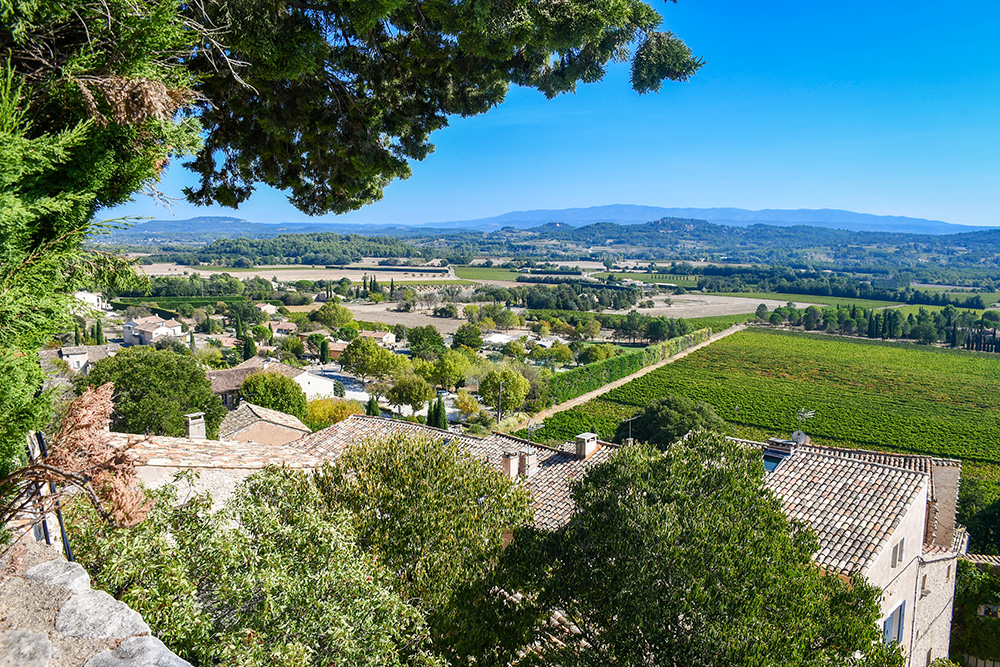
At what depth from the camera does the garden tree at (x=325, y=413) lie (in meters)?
35.2

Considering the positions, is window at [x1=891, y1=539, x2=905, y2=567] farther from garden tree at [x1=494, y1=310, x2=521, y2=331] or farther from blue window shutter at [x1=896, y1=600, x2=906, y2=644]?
garden tree at [x1=494, y1=310, x2=521, y2=331]

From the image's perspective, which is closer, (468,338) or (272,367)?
(272,367)

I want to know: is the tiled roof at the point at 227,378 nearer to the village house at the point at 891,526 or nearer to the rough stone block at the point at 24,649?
the village house at the point at 891,526

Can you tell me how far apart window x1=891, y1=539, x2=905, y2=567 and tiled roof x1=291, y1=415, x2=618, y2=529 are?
5.86 meters

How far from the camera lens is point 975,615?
52.6 ft

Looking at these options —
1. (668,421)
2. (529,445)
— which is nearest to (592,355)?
(668,421)

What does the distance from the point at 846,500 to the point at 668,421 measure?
26989 mm

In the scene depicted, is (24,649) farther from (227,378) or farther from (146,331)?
(146,331)

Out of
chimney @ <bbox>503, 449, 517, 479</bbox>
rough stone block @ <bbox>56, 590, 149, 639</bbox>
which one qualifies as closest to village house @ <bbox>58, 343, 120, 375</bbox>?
chimney @ <bbox>503, 449, 517, 479</bbox>

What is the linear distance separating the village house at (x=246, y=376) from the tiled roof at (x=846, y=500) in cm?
3584

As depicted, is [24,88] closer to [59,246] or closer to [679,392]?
[59,246]

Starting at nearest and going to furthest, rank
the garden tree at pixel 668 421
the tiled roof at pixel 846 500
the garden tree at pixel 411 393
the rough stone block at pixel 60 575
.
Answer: the rough stone block at pixel 60 575
the tiled roof at pixel 846 500
the garden tree at pixel 668 421
the garden tree at pixel 411 393

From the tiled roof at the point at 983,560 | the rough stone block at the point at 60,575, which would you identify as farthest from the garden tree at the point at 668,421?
the rough stone block at the point at 60,575

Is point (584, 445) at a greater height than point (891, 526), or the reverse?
point (891, 526)
